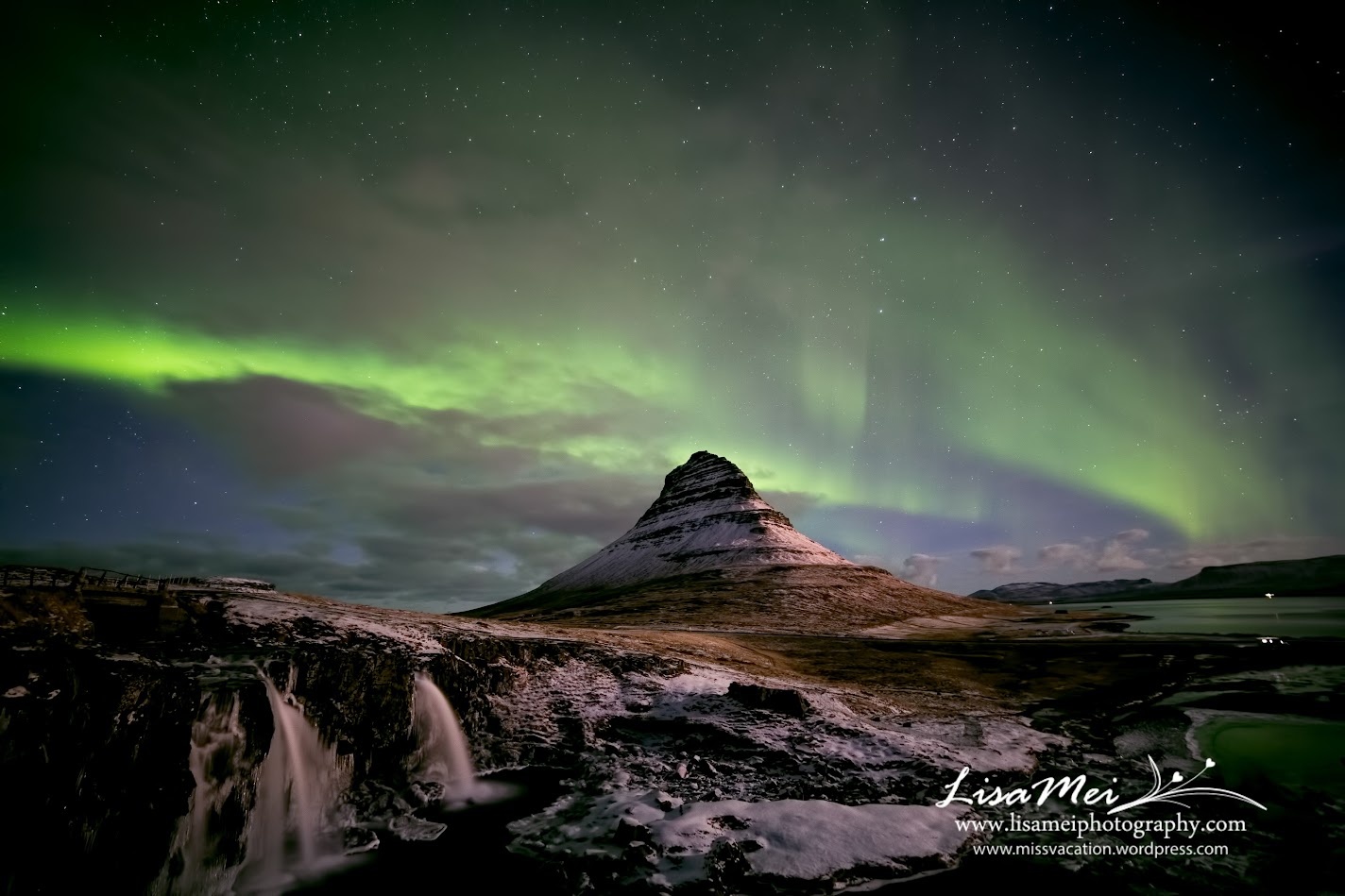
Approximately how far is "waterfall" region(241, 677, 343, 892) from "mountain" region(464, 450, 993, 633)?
5379cm

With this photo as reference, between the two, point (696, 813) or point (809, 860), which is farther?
point (696, 813)

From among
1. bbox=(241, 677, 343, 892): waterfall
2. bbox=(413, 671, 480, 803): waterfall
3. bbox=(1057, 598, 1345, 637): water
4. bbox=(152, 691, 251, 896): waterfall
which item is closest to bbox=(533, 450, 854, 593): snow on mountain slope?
bbox=(1057, 598, 1345, 637): water

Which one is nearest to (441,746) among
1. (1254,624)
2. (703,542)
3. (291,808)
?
(291,808)

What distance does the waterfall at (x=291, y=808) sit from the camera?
962cm

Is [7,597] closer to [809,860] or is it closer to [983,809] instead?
[809,860]

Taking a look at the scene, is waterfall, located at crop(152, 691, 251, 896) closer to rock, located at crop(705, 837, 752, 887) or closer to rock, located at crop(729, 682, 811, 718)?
rock, located at crop(705, 837, 752, 887)

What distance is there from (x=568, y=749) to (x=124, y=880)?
878cm

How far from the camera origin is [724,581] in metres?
102

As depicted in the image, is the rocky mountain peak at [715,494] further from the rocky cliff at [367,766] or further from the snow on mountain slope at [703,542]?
the rocky cliff at [367,766]

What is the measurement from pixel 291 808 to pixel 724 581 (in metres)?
94.9

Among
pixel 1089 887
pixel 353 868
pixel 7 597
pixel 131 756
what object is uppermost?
pixel 7 597

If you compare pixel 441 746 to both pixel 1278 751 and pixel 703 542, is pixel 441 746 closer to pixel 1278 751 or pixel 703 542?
pixel 1278 751

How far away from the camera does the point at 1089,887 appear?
7973mm

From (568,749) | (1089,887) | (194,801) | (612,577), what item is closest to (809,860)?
(1089,887)
